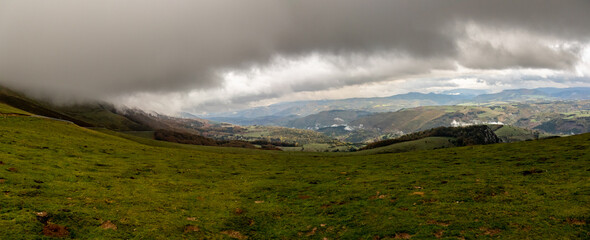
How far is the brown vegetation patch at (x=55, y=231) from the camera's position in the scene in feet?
59.3

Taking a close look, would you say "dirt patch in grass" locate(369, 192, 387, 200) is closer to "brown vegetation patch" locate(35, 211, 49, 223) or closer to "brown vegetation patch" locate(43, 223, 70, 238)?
"brown vegetation patch" locate(43, 223, 70, 238)

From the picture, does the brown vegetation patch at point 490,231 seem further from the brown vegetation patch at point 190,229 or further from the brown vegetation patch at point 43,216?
the brown vegetation patch at point 43,216

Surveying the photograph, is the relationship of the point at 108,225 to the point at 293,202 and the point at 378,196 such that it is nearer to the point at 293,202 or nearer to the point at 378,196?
the point at 293,202

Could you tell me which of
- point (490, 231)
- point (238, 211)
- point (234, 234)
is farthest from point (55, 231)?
point (490, 231)

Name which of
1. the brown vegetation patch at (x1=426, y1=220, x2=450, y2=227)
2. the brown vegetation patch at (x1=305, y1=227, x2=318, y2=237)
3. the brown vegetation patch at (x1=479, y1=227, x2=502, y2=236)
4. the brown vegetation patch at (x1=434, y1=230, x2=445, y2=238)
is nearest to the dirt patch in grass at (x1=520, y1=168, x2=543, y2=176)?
the brown vegetation patch at (x1=479, y1=227, x2=502, y2=236)

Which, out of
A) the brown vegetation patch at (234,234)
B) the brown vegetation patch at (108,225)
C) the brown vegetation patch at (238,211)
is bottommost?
the brown vegetation patch at (238,211)

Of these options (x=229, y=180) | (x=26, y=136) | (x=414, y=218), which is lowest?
(x=229, y=180)

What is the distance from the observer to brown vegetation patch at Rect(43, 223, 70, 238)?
18.1 m

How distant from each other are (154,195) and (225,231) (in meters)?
13.1

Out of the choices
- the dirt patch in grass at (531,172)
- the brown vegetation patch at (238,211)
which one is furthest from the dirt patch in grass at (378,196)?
the dirt patch in grass at (531,172)

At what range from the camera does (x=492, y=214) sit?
22.1 m

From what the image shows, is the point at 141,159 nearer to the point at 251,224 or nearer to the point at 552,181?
the point at 251,224

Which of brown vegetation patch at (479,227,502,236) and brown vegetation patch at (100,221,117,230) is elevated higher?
brown vegetation patch at (479,227,502,236)

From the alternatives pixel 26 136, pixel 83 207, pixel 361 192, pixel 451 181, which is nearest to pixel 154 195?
pixel 83 207
